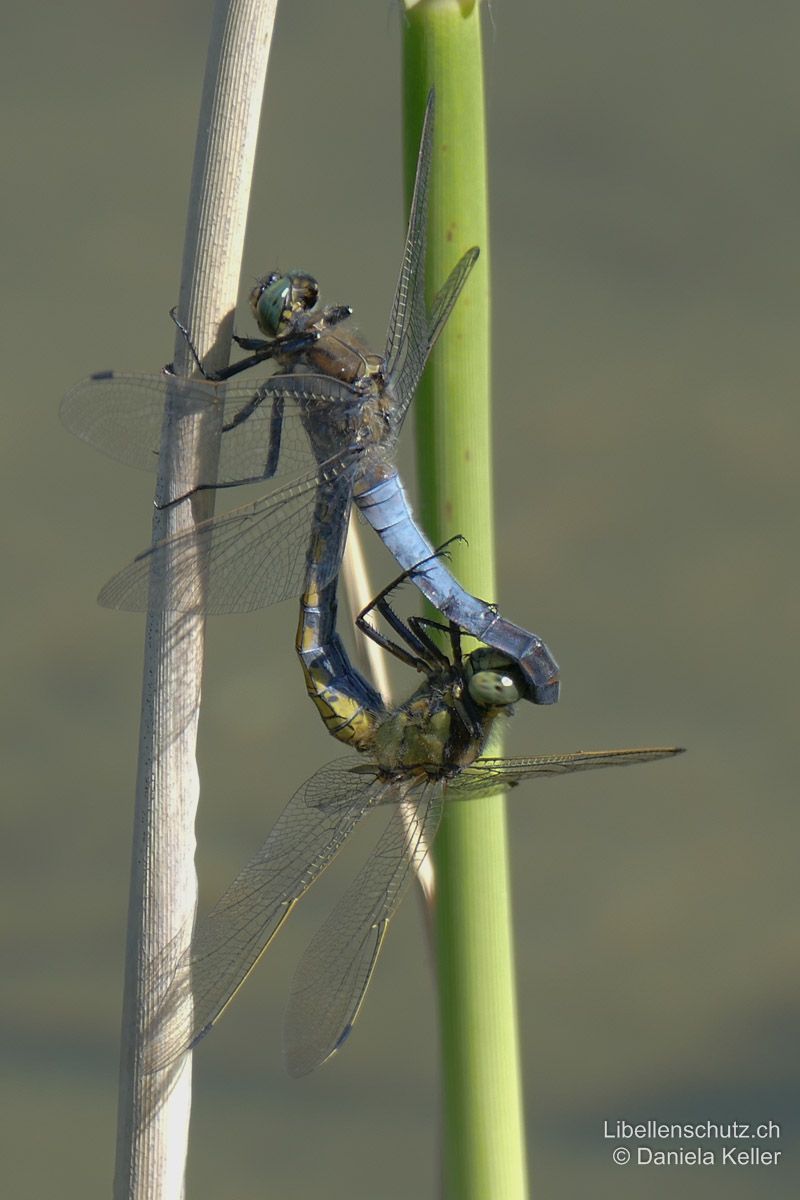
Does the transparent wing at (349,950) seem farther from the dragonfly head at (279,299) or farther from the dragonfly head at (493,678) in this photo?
the dragonfly head at (279,299)

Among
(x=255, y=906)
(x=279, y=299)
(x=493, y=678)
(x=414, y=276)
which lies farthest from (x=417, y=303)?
(x=255, y=906)

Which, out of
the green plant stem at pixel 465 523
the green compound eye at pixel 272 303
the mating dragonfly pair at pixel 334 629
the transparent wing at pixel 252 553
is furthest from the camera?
the green compound eye at pixel 272 303

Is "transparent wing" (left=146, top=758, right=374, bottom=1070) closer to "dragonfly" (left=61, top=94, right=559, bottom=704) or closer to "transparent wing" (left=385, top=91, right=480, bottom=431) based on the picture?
"dragonfly" (left=61, top=94, right=559, bottom=704)

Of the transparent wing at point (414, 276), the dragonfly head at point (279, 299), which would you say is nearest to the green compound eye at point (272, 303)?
the dragonfly head at point (279, 299)

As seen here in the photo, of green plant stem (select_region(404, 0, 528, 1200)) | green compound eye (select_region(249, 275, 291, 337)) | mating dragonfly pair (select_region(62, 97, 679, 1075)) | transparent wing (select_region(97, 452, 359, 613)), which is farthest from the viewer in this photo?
green compound eye (select_region(249, 275, 291, 337))

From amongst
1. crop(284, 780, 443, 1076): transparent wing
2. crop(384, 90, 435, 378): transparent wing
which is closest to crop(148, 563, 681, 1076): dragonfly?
crop(284, 780, 443, 1076): transparent wing

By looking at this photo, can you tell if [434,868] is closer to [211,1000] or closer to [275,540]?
[211,1000]

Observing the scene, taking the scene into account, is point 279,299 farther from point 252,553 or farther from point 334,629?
point 334,629
